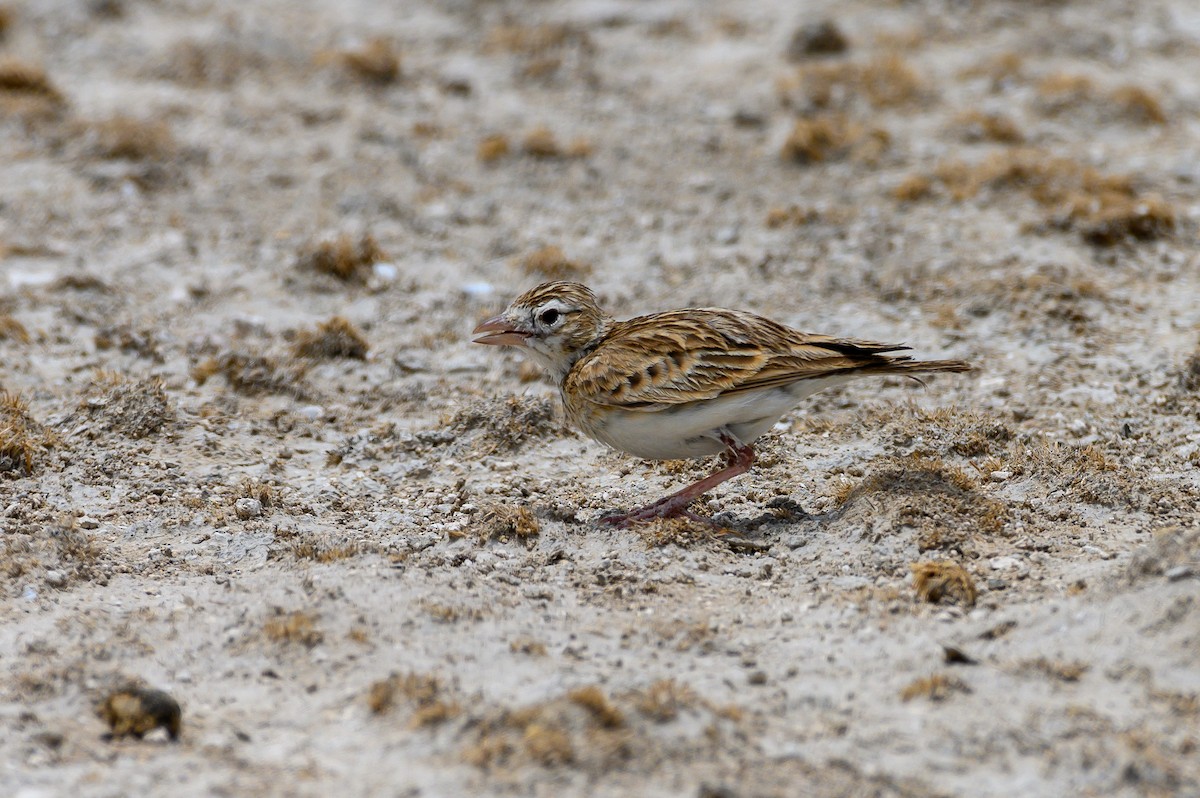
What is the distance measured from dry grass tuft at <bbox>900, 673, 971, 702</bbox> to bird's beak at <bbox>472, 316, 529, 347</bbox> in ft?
10.4

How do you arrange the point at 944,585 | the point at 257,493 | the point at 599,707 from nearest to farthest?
the point at 599,707
the point at 944,585
the point at 257,493

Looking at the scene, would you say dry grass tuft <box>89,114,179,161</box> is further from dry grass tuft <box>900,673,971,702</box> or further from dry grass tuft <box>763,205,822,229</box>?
dry grass tuft <box>900,673,971,702</box>

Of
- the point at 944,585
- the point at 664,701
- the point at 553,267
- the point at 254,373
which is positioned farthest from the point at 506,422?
the point at 664,701

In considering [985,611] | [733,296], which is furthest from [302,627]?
[733,296]

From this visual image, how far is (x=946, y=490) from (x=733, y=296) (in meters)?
3.46

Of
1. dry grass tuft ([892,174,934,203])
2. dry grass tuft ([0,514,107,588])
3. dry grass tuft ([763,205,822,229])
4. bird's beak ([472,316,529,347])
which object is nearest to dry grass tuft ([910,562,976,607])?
bird's beak ([472,316,529,347])

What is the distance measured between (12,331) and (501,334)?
3.98 metres

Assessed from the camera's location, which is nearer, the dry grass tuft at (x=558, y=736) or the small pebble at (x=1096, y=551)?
the dry grass tuft at (x=558, y=736)

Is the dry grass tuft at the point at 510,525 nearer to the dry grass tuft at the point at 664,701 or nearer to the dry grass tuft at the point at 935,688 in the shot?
the dry grass tuft at the point at 664,701

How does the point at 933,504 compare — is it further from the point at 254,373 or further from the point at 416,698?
the point at 254,373

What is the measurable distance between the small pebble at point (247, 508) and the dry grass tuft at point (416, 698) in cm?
225

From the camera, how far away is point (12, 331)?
9.48 m

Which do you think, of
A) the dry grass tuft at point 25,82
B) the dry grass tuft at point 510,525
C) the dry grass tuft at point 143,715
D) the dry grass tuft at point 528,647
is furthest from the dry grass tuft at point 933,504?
the dry grass tuft at point 25,82

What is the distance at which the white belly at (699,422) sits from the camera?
6934 mm
